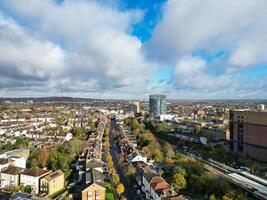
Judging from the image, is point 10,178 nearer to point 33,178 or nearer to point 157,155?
point 33,178

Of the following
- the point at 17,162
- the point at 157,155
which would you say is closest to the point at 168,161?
the point at 157,155

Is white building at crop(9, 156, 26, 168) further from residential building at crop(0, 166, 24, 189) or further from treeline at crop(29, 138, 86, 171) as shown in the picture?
residential building at crop(0, 166, 24, 189)

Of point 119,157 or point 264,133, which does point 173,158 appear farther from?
point 264,133

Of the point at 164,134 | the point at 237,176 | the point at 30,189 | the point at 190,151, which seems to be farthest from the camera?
the point at 164,134

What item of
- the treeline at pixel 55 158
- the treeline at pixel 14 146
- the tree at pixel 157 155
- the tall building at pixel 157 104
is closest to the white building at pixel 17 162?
the treeline at pixel 55 158

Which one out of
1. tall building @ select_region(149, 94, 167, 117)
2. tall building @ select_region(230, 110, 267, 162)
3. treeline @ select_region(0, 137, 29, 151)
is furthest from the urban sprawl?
tall building @ select_region(149, 94, 167, 117)

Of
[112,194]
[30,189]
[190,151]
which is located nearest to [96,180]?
[112,194]

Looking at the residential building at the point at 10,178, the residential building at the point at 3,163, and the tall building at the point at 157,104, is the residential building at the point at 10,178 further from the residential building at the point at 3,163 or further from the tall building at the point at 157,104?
the tall building at the point at 157,104
